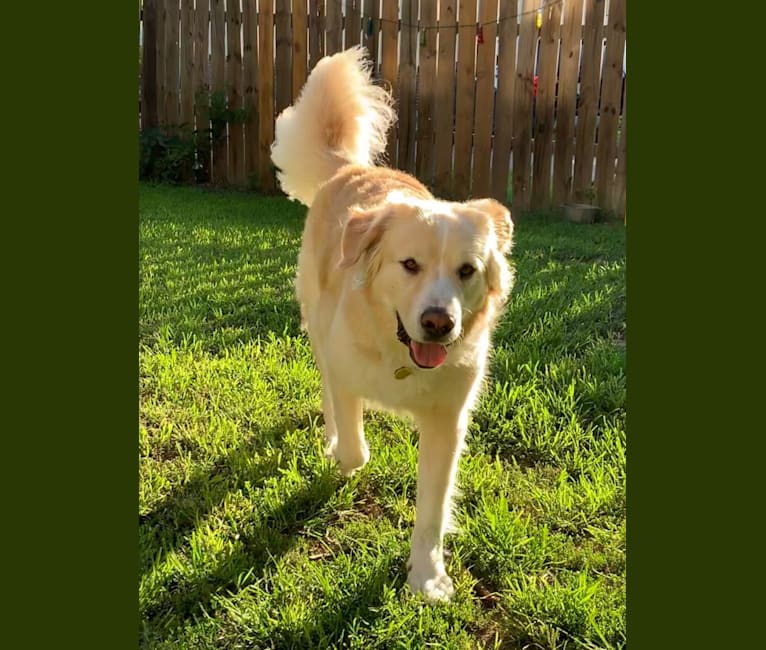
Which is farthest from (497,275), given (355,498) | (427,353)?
(355,498)

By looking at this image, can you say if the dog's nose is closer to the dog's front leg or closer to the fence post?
the dog's front leg

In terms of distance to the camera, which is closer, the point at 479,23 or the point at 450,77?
the point at 479,23

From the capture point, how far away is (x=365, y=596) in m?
2.10

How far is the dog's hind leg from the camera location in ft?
8.41

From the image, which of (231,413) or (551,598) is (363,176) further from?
(551,598)

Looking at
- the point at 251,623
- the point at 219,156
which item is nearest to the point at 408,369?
the point at 251,623

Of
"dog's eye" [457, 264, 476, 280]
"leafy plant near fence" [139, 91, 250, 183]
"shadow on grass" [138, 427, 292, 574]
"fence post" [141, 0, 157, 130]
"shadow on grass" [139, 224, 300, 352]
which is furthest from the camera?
"fence post" [141, 0, 157, 130]

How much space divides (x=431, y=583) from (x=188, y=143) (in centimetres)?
787

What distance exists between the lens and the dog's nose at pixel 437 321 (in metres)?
2.01

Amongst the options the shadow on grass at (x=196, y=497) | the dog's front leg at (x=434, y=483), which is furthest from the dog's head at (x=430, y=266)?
the shadow on grass at (x=196, y=497)

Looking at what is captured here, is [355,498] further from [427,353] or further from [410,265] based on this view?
[410,265]

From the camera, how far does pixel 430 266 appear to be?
2.15 m

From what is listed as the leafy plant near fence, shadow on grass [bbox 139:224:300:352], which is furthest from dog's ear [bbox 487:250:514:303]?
the leafy plant near fence

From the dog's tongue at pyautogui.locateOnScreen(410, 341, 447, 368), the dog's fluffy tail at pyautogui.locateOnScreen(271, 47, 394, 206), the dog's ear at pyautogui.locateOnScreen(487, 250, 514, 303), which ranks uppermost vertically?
the dog's fluffy tail at pyautogui.locateOnScreen(271, 47, 394, 206)
